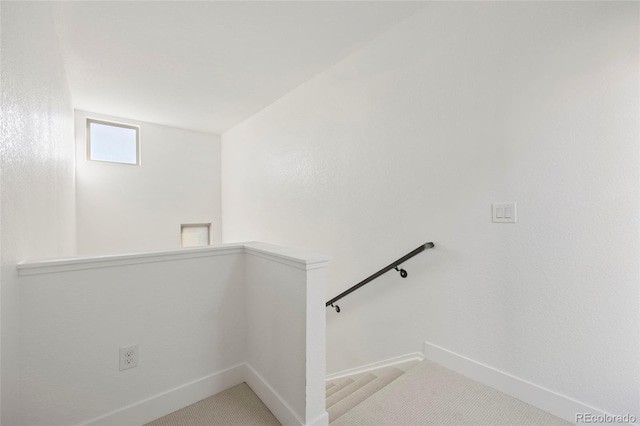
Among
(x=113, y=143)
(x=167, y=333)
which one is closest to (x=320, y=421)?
(x=167, y=333)

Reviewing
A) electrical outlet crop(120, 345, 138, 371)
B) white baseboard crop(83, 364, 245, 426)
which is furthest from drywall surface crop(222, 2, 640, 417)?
electrical outlet crop(120, 345, 138, 371)

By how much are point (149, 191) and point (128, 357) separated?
4.16 meters

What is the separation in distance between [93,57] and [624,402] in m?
4.71

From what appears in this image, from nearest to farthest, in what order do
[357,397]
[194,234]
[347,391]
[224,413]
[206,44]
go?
[224,413] < [357,397] < [347,391] < [206,44] < [194,234]

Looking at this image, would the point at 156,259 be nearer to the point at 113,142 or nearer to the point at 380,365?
the point at 380,365

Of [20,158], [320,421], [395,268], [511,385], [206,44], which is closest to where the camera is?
[20,158]

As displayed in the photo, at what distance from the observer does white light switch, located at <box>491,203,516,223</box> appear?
5.56ft

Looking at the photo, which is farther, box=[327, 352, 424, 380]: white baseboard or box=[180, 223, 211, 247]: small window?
box=[180, 223, 211, 247]: small window

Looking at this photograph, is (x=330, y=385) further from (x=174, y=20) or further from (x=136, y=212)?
(x=136, y=212)

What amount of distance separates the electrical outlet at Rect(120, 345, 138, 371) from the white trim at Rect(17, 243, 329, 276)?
0.45 metres

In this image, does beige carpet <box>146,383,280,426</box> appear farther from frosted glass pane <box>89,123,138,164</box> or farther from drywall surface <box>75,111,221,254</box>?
frosted glass pane <box>89,123,138,164</box>

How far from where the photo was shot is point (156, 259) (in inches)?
62.2

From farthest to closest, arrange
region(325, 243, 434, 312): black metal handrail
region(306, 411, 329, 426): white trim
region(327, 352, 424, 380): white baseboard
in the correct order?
region(327, 352, 424, 380): white baseboard
region(325, 243, 434, 312): black metal handrail
region(306, 411, 329, 426): white trim

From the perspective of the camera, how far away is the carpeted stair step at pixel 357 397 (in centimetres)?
167
